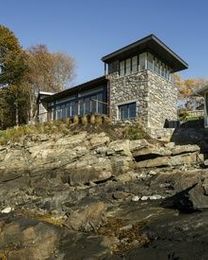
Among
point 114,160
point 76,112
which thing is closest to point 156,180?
point 114,160

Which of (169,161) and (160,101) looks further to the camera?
(160,101)

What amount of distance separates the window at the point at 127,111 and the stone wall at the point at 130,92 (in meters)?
0.36

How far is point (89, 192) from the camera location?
25062 millimetres

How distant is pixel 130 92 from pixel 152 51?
4227 mm

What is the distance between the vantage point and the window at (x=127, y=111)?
35844mm

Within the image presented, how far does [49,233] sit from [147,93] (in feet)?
67.0

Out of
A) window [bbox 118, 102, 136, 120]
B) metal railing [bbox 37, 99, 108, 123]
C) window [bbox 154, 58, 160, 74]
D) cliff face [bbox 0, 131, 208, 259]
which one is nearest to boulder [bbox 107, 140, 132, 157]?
cliff face [bbox 0, 131, 208, 259]

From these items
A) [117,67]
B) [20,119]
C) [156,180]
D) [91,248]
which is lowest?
[91,248]

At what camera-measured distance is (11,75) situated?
1833 inches

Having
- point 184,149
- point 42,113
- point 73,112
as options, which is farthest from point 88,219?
point 42,113

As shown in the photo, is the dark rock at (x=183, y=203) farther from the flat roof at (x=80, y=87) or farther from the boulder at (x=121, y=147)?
the flat roof at (x=80, y=87)

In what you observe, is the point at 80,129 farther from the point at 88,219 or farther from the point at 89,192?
the point at 88,219

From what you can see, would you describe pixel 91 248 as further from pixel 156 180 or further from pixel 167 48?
pixel 167 48

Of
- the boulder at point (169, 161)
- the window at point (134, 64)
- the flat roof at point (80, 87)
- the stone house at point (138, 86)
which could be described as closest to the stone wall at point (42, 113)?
the flat roof at point (80, 87)
